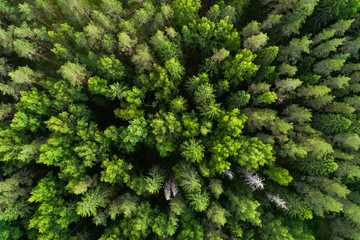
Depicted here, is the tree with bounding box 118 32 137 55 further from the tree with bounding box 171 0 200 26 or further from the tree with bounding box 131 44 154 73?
the tree with bounding box 171 0 200 26

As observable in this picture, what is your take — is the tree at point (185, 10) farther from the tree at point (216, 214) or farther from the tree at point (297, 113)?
the tree at point (216, 214)

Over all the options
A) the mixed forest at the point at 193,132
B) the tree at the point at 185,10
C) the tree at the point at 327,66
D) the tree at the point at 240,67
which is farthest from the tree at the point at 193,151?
the tree at the point at 327,66

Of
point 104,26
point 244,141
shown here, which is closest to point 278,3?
point 244,141

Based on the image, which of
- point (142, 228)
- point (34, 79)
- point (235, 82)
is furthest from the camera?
point (34, 79)

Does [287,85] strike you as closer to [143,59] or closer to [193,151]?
[193,151]

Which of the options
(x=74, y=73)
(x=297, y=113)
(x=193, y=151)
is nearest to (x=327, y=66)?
(x=297, y=113)

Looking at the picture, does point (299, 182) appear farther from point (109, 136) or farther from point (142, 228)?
point (109, 136)

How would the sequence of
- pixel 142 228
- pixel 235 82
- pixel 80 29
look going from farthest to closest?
pixel 80 29, pixel 235 82, pixel 142 228

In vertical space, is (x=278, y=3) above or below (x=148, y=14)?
below

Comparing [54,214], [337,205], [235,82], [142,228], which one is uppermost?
[235,82]
